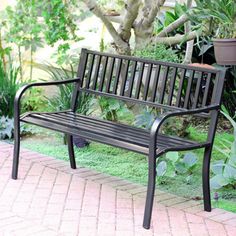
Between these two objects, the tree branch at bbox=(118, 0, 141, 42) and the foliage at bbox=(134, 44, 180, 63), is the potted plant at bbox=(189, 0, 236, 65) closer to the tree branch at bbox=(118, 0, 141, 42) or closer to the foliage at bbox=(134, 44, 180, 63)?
the foliage at bbox=(134, 44, 180, 63)

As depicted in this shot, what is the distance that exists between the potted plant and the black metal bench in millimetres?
353

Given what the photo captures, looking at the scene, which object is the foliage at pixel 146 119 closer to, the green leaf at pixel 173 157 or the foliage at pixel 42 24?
the green leaf at pixel 173 157

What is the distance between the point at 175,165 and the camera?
4.95 meters

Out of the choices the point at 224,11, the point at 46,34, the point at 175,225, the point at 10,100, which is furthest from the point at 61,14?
the point at 175,225

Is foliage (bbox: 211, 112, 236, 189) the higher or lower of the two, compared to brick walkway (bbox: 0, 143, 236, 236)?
higher

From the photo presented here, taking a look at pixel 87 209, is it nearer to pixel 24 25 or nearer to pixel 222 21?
pixel 222 21

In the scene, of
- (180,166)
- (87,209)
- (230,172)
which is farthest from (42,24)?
(230,172)

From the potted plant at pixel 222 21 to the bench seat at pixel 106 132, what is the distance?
3.37 ft

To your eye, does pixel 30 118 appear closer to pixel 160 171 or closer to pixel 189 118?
pixel 160 171

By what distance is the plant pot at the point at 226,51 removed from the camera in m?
5.01

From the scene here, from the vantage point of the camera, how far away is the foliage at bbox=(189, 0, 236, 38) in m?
4.87

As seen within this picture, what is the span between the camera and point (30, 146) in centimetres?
607

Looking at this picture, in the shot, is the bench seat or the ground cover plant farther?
the ground cover plant

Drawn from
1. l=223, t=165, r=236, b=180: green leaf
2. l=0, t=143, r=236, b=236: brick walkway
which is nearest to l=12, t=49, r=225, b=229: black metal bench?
l=0, t=143, r=236, b=236: brick walkway
